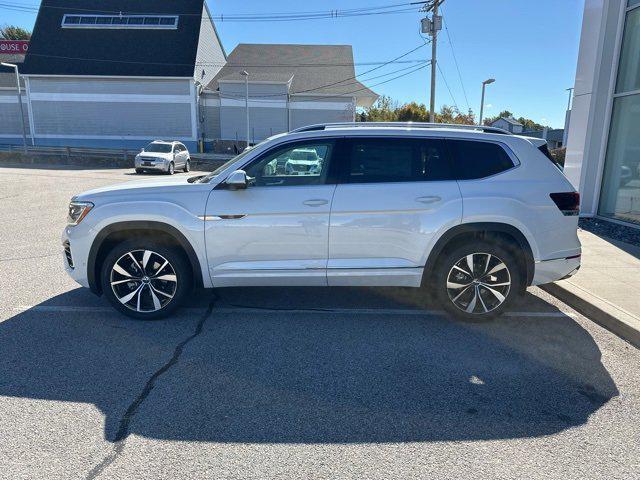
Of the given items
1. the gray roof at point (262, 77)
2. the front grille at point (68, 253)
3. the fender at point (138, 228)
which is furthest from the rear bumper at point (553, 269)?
the gray roof at point (262, 77)

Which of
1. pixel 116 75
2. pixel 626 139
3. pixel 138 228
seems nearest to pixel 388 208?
pixel 138 228

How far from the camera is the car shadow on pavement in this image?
3082 millimetres

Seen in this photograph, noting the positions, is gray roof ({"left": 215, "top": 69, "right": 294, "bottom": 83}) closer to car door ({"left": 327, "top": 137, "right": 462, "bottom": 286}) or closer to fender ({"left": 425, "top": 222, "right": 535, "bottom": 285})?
car door ({"left": 327, "top": 137, "right": 462, "bottom": 286})

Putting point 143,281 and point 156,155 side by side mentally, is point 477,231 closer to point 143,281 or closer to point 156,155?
point 143,281

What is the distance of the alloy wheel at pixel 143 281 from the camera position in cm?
462

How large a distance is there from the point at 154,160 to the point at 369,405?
72.8ft

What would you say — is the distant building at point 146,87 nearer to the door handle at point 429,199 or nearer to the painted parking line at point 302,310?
the painted parking line at point 302,310

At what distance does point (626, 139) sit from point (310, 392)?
376 inches

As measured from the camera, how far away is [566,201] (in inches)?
181

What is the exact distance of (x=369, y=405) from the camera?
3.29 meters

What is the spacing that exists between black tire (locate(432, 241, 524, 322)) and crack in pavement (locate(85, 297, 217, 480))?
2.44 m

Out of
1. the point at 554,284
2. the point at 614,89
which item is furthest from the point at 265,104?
the point at 554,284

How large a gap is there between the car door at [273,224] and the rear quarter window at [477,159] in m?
1.24

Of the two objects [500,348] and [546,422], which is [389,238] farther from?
[546,422]
